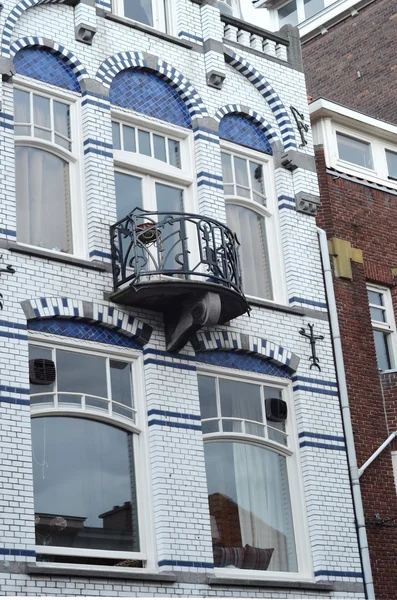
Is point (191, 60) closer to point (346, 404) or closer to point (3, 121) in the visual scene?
point (3, 121)

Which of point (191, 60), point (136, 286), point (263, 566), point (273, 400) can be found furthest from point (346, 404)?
point (191, 60)

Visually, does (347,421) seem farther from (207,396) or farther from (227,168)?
(227,168)

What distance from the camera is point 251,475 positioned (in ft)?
60.0

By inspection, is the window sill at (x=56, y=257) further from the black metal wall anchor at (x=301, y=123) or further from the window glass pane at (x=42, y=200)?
the black metal wall anchor at (x=301, y=123)

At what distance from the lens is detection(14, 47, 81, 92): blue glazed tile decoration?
59.5ft

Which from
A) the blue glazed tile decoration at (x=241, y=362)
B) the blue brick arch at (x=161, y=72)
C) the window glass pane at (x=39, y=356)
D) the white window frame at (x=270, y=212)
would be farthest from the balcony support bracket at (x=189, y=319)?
the blue brick arch at (x=161, y=72)

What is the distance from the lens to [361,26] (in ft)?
100

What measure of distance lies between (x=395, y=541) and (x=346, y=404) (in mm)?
2391

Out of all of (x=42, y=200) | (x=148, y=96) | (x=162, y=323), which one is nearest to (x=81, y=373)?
(x=162, y=323)

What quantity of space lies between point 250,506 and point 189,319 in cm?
307

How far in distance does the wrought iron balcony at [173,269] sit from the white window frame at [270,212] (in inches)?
66.1

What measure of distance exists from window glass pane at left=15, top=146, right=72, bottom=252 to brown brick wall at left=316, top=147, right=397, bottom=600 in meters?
5.65

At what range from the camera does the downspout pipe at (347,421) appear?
18.6 m

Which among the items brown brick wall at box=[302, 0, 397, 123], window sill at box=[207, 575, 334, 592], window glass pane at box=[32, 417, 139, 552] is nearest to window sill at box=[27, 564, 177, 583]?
window glass pane at box=[32, 417, 139, 552]
